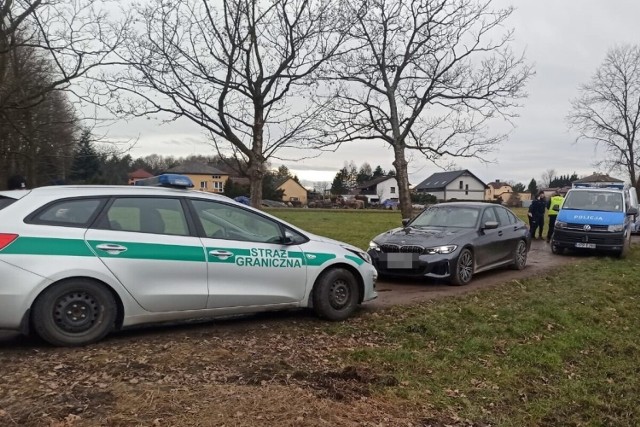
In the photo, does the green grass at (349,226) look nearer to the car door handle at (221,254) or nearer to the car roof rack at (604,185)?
the car roof rack at (604,185)

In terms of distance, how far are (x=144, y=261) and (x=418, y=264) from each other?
5.08 m

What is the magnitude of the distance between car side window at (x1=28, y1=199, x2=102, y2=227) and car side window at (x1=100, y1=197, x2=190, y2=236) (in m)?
0.15

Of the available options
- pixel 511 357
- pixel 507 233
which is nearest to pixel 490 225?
pixel 507 233

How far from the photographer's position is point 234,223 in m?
6.10

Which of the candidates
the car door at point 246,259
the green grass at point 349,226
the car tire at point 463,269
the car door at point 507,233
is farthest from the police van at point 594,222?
the car door at point 246,259

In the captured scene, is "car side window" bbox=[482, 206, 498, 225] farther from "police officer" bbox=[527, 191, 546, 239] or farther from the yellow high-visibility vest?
the yellow high-visibility vest

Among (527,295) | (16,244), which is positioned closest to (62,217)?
(16,244)

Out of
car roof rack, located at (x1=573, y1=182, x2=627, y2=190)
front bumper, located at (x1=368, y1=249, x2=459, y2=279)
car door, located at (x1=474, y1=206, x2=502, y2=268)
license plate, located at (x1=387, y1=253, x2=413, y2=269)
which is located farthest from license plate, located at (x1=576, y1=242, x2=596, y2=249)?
license plate, located at (x1=387, y1=253, x2=413, y2=269)

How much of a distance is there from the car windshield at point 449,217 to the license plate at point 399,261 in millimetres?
1548

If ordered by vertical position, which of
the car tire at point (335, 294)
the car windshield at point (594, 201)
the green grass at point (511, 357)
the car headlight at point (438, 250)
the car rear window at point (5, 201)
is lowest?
the green grass at point (511, 357)

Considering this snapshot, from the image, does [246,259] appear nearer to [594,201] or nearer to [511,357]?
[511,357]

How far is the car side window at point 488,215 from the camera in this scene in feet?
34.6

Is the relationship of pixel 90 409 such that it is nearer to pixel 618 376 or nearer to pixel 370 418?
pixel 370 418

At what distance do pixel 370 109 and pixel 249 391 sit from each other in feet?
42.6
